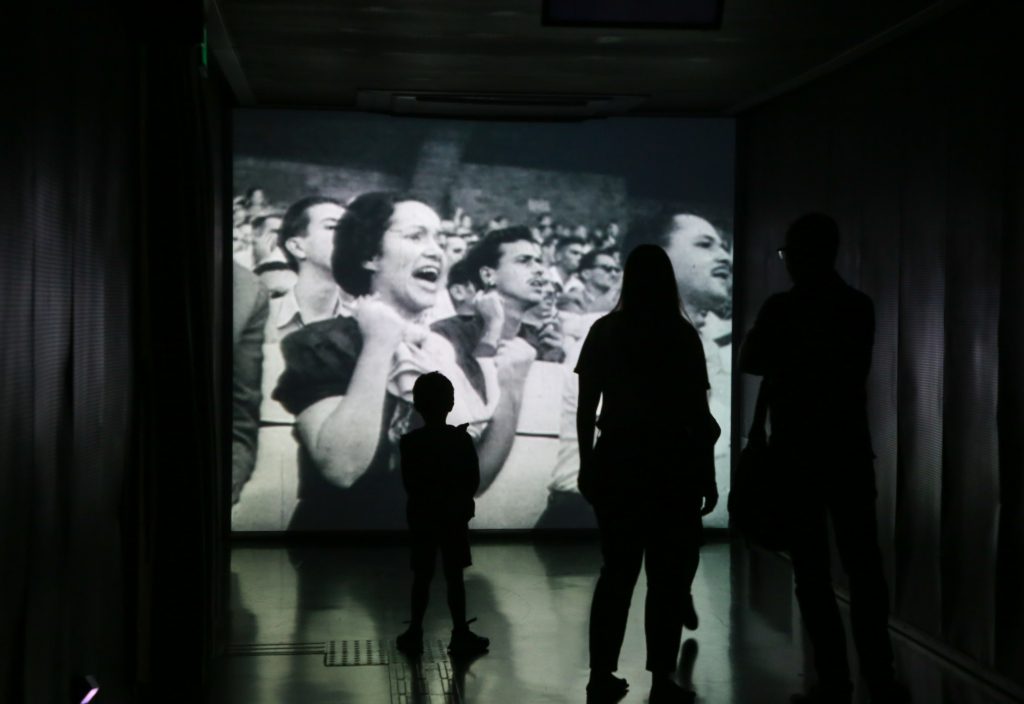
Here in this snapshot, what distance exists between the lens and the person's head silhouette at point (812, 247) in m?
3.52

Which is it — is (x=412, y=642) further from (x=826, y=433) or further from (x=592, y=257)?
(x=592, y=257)

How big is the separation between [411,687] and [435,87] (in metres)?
3.49

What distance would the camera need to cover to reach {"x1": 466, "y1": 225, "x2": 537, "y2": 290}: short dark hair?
7.02m

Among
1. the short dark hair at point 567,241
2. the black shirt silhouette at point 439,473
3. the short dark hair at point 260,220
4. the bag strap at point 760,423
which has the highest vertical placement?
the short dark hair at point 260,220

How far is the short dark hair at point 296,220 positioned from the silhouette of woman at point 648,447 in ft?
12.0

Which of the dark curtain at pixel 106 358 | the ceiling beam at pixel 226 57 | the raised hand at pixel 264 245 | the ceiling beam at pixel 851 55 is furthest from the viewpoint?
the raised hand at pixel 264 245

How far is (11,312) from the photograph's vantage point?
7.44 feet

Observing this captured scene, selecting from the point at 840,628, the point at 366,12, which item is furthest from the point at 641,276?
the point at 366,12

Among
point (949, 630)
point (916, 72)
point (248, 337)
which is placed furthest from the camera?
point (248, 337)

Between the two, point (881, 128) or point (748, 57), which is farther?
point (748, 57)

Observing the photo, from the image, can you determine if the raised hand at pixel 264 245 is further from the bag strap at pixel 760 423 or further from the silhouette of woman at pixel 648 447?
→ the bag strap at pixel 760 423

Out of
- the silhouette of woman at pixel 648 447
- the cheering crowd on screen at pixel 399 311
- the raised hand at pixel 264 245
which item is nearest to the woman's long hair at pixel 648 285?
the silhouette of woman at pixel 648 447

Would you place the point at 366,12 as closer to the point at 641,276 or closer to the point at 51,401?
the point at 641,276

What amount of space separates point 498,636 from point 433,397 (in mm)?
1123
